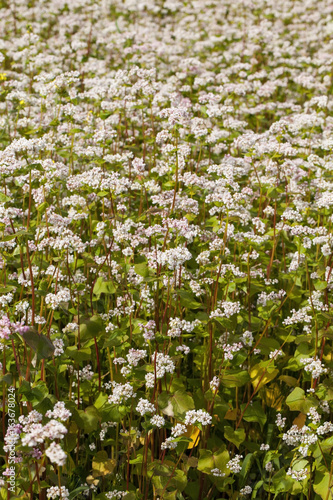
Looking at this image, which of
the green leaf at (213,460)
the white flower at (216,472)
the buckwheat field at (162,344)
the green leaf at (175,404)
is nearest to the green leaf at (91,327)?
the buckwheat field at (162,344)

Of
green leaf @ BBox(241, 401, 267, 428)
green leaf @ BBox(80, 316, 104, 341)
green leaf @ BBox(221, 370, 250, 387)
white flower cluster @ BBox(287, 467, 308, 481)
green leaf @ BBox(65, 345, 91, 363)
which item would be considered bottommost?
green leaf @ BBox(241, 401, 267, 428)

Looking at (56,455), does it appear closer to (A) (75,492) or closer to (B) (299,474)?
(A) (75,492)

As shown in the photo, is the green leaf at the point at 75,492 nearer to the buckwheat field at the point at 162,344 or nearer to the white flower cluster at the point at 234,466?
the buckwheat field at the point at 162,344

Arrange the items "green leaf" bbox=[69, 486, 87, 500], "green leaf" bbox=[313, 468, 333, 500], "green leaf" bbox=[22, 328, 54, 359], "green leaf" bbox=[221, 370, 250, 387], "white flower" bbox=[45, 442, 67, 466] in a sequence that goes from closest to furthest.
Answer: "white flower" bbox=[45, 442, 67, 466] → "green leaf" bbox=[22, 328, 54, 359] → "green leaf" bbox=[69, 486, 87, 500] → "green leaf" bbox=[313, 468, 333, 500] → "green leaf" bbox=[221, 370, 250, 387]

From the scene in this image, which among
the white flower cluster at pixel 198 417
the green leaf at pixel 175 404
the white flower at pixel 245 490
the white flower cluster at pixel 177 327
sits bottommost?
the white flower at pixel 245 490

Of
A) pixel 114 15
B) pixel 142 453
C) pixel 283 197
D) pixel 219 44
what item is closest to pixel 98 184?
pixel 142 453

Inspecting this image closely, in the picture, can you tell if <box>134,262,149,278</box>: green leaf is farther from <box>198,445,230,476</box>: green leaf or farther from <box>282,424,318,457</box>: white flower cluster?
<box>282,424,318,457</box>: white flower cluster

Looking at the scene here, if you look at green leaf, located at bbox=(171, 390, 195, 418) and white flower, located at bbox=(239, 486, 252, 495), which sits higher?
green leaf, located at bbox=(171, 390, 195, 418)

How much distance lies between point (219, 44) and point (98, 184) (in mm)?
7806

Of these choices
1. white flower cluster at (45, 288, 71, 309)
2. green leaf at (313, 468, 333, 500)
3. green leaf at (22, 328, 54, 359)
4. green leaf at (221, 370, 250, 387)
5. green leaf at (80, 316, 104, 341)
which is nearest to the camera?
green leaf at (22, 328, 54, 359)

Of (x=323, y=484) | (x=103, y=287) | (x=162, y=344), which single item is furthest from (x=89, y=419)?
(x=323, y=484)

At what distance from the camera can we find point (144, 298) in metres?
3.84

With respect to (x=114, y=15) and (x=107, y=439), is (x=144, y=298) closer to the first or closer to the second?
(x=107, y=439)

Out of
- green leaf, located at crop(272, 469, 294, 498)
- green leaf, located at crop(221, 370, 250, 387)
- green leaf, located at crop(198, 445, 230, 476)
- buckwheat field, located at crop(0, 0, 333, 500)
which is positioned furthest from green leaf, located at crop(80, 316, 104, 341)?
green leaf, located at crop(272, 469, 294, 498)
